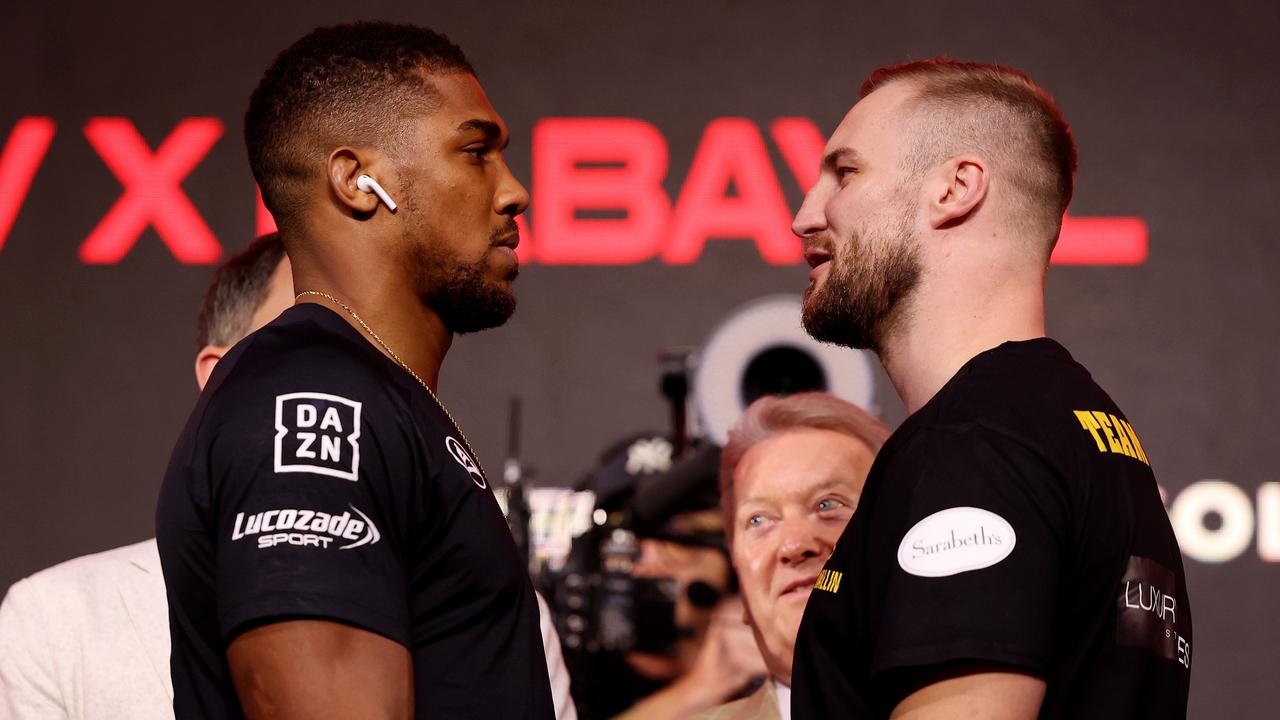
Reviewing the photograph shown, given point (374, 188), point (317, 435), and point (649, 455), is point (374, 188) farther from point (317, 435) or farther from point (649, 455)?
point (649, 455)

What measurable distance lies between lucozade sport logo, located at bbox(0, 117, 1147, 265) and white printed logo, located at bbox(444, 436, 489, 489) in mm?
4089

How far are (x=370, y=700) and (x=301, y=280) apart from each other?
56 cm

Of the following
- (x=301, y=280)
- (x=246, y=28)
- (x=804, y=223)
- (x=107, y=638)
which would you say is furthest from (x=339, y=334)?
(x=246, y=28)

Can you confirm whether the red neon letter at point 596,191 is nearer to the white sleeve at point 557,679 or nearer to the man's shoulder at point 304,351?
the white sleeve at point 557,679

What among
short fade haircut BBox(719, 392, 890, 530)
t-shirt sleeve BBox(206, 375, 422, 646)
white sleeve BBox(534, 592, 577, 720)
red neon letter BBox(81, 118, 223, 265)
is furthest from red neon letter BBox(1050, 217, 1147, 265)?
t-shirt sleeve BBox(206, 375, 422, 646)

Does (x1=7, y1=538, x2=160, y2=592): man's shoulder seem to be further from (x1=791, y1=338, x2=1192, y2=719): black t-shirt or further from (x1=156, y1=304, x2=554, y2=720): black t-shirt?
(x1=791, y1=338, x2=1192, y2=719): black t-shirt

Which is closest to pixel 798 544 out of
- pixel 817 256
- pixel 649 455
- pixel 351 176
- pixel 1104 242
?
pixel 817 256

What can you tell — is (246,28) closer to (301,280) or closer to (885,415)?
(885,415)

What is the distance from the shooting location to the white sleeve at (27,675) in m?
2.06

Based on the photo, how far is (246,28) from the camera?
18.6 feet

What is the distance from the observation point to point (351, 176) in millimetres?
1579

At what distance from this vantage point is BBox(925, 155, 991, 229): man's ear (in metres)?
1.58

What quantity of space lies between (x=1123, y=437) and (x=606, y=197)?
4258 mm

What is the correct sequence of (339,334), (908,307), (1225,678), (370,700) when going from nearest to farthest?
(370,700), (339,334), (908,307), (1225,678)
